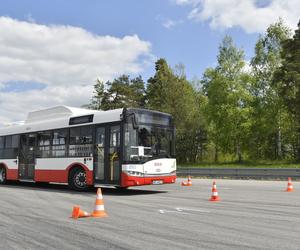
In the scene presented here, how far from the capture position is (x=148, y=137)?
50.4 feet

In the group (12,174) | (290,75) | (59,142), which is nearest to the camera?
(59,142)

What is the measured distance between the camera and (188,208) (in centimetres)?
1103

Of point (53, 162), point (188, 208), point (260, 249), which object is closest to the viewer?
point (260, 249)

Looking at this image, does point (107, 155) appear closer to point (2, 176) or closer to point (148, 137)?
point (148, 137)

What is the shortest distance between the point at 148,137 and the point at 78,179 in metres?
3.56

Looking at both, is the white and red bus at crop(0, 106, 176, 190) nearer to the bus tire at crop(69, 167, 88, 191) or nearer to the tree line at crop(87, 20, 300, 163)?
the bus tire at crop(69, 167, 88, 191)

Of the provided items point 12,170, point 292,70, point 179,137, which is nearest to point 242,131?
point 179,137

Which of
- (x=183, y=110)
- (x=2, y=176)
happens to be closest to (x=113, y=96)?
(x=183, y=110)

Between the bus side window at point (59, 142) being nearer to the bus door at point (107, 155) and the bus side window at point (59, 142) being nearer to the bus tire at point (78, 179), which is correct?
the bus tire at point (78, 179)

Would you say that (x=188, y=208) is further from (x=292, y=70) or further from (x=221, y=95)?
(x=221, y=95)

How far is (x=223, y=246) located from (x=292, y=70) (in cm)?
3139

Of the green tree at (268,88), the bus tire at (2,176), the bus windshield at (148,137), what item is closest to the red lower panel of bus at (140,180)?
the bus windshield at (148,137)

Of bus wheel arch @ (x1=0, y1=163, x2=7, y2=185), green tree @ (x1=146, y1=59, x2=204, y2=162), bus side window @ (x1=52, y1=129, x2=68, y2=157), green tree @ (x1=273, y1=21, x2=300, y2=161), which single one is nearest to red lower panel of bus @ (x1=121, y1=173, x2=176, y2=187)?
bus side window @ (x1=52, y1=129, x2=68, y2=157)

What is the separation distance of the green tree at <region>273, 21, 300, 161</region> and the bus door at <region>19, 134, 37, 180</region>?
23.2 metres
